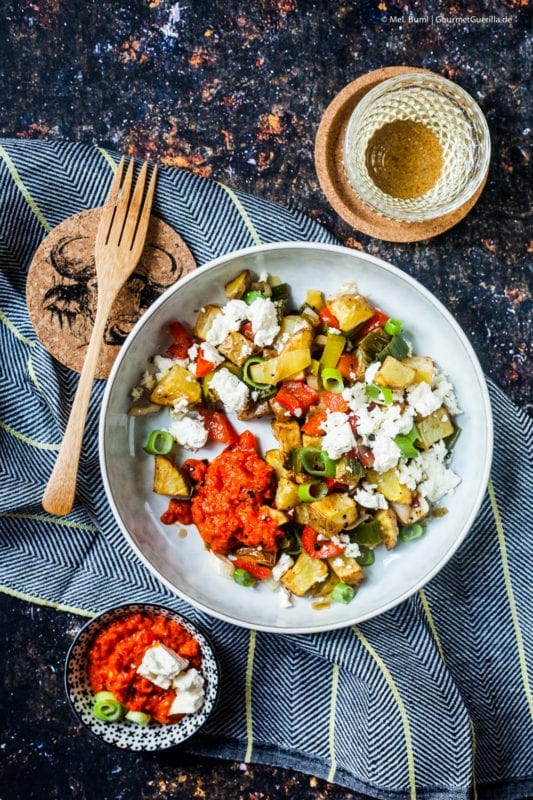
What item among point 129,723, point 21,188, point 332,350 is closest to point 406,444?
point 332,350

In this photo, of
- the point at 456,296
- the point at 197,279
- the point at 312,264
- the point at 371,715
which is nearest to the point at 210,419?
the point at 197,279

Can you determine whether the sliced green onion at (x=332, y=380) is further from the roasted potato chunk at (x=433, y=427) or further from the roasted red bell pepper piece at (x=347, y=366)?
the roasted potato chunk at (x=433, y=427)

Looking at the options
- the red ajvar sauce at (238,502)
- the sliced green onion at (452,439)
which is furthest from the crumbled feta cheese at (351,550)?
the sliced green onion at (452,439)

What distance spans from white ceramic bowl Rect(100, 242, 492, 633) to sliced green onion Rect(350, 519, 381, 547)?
0.14m

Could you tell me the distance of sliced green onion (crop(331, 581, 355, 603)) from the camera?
2.63 meters

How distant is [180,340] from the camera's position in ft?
8.71

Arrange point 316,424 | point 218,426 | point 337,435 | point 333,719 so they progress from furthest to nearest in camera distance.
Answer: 1. point 333,719
2. point 218,426
3. point 316,424
4. point 337,435

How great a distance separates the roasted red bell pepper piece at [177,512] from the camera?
2709 millimetres

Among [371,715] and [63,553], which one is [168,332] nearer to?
[63,553]

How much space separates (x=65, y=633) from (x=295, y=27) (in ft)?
8.65

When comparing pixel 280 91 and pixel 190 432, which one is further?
pixel 280 91

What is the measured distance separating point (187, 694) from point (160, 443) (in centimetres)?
95

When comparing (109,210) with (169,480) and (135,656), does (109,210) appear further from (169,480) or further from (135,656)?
(135,656)

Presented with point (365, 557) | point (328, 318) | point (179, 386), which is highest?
point (328, 318)
